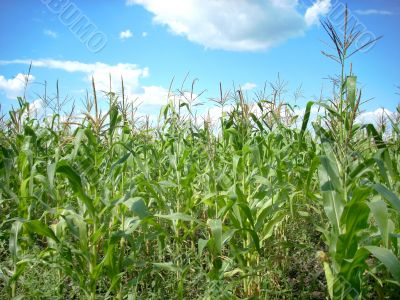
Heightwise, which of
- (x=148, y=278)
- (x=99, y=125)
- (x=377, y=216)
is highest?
(x=99, y=125)

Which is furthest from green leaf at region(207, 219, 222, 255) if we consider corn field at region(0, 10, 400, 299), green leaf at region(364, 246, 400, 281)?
green leaf at region(364, 246, 400, 281)

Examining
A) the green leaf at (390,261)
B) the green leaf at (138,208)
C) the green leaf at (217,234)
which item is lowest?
the green leaf at (390,261)

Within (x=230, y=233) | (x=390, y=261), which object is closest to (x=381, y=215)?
(x=390, y=261)

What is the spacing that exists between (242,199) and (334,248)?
704mm

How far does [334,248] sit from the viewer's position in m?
1.92

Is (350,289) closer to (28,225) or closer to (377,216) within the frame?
(377,216)

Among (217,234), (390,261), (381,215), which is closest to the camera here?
(390,261)

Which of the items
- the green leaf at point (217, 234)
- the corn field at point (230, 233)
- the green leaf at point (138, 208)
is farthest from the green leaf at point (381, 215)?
the green leaf at point (138, 208)

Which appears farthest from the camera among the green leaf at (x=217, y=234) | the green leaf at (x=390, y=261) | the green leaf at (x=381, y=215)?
the green leaf at (x=217, y=234)

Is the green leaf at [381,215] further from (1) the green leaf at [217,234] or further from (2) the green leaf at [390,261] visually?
(1) the green leaf at [217,234]

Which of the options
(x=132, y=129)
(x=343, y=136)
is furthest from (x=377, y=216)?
(x=132, y=129)

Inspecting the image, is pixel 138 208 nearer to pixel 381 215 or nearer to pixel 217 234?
pixel 217 234

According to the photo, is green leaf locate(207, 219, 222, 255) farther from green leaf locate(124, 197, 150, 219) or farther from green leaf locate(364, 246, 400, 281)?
green leaf locate(364, 246, 400, 281)

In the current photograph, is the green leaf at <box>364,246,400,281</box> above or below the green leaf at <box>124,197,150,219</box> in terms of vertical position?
below
